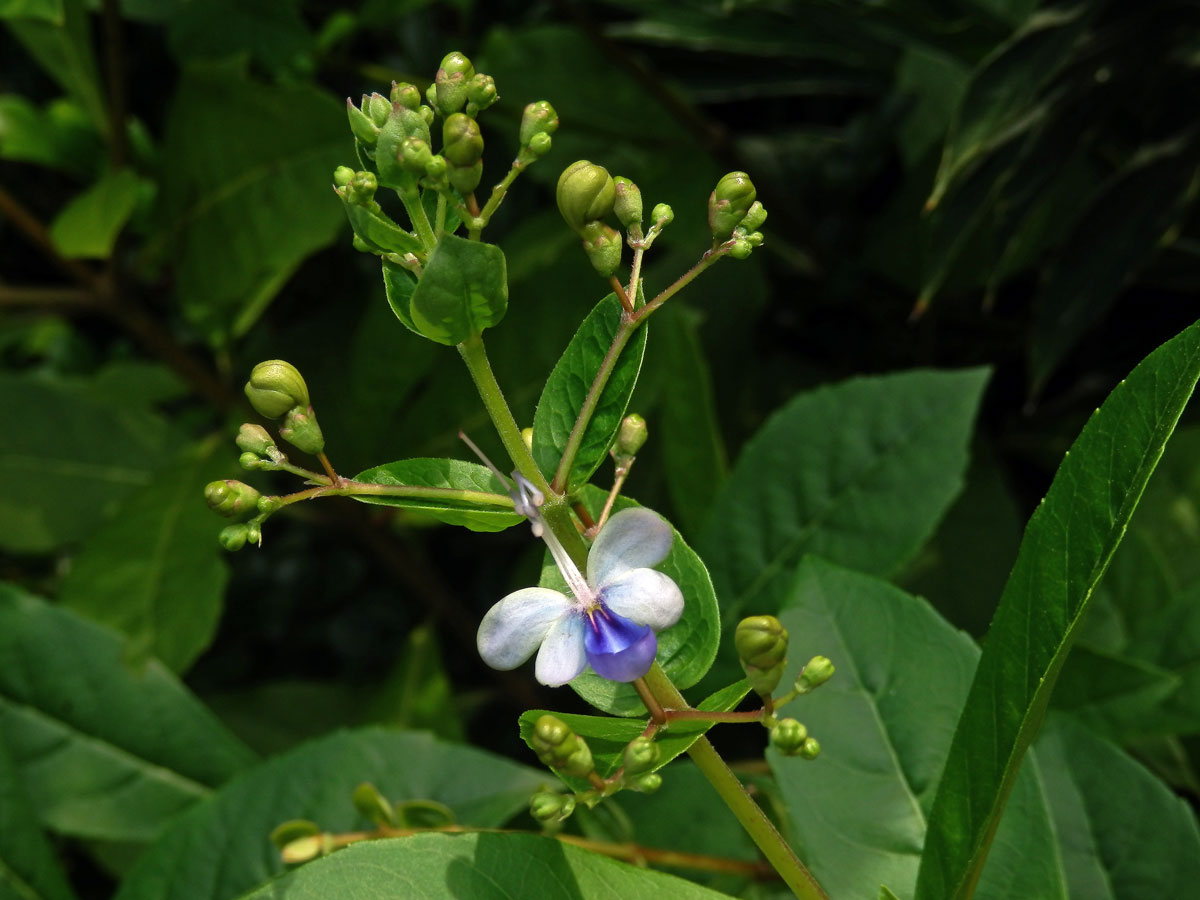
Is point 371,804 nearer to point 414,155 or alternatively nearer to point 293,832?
point 293,832

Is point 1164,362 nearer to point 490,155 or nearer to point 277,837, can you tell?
point 277,837

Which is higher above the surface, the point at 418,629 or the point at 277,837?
Result: the point at 277,837

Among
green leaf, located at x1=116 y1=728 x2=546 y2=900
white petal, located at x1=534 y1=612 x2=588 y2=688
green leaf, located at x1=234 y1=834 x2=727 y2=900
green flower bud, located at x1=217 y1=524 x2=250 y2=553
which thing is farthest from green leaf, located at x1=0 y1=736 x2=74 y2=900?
white petal, located at x1=534 y1=612 x2=588 y2=688

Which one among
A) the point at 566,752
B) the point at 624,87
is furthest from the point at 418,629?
the point at 566,752

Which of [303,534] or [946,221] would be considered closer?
[946,221]

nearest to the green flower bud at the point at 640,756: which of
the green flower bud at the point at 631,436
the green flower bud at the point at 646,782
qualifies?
the green flower bud at the point at 646,782

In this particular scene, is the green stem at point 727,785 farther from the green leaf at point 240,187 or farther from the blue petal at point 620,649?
the green leaf at point 240,187
